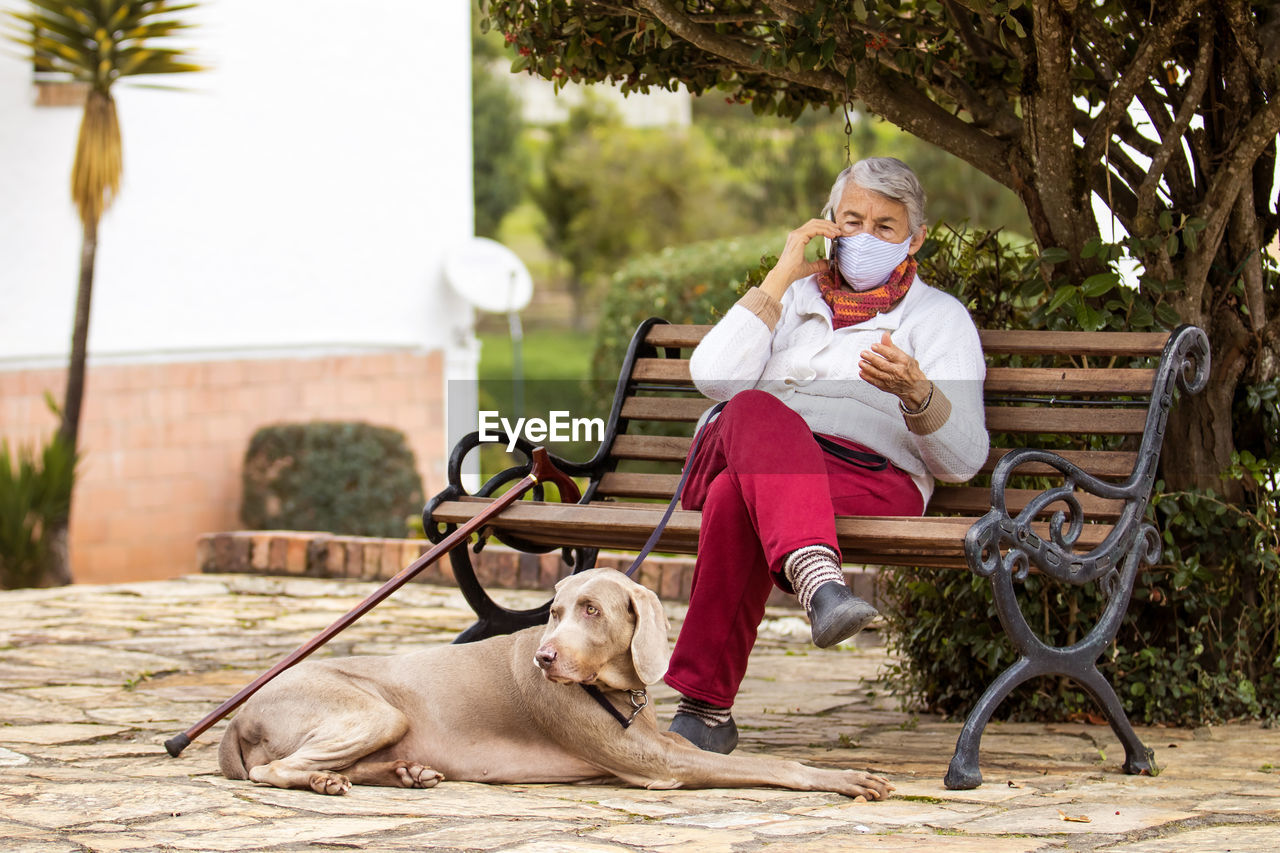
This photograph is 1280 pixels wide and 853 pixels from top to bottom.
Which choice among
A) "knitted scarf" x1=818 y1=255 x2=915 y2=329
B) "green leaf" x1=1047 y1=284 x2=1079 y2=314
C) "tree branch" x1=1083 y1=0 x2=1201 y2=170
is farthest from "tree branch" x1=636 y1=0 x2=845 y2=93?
"green leaf" x1=1047 y1=284 x2=1079 y2=314

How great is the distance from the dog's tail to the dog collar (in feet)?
2.66

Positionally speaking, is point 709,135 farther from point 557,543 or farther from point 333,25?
point 557,543

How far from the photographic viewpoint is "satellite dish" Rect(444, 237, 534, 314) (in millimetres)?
12094

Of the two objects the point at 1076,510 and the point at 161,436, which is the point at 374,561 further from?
the point at 1076,510

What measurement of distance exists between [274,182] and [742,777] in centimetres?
866

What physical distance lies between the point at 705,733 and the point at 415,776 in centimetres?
72

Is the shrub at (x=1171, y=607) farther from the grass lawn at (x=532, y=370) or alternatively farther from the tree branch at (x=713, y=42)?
the grass lawn at (x=532, y=370)

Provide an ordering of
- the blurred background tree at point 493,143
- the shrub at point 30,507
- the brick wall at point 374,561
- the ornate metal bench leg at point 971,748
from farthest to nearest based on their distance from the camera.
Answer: the blurred background tree at point 493,143 → the shrub at point 30,507 → the brick wall at point 374,561 → the ornate metal bench leg at point 971,748

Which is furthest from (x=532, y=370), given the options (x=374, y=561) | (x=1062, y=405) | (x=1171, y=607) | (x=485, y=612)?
(x=1171, y=607)

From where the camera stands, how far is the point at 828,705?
15.6 feet

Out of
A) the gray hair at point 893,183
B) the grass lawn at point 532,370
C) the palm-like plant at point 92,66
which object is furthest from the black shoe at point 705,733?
the grass lawn at point 532,370

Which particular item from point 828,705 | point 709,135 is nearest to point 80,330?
point 828,705

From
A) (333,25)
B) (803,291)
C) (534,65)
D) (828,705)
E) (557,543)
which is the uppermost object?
(333,25)

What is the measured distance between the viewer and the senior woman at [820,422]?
139 inches
